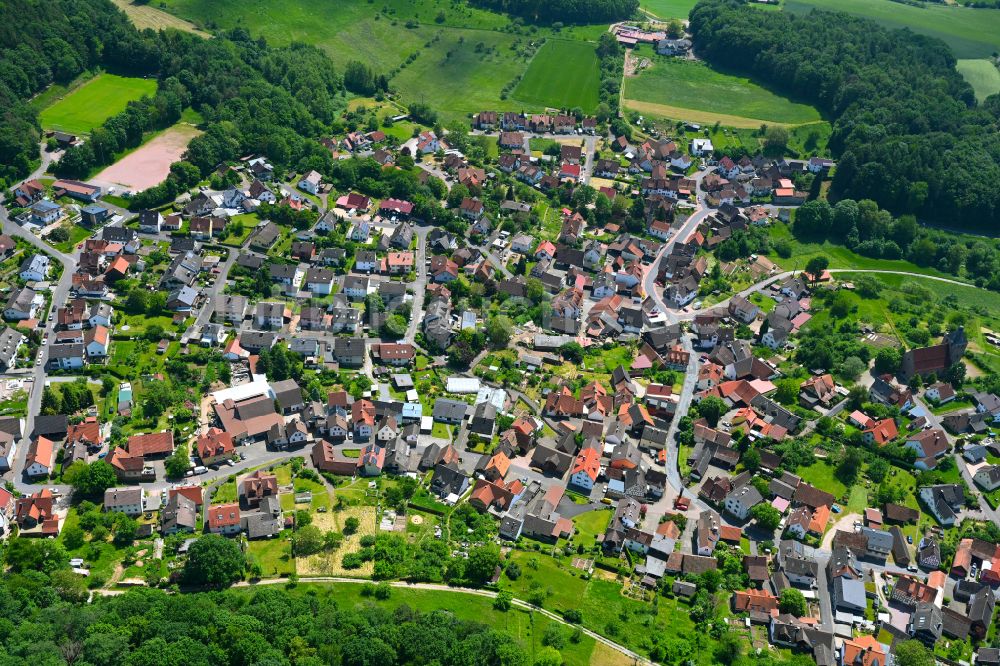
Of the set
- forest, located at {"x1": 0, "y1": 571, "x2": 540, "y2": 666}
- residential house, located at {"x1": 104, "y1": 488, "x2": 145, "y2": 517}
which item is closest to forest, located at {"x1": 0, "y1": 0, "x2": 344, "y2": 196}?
residential house, located at {"x1": 104, "y1": 488, "x2": 145, "y2": 517}

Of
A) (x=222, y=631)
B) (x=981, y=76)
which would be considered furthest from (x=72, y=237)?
(x=981, y=76)

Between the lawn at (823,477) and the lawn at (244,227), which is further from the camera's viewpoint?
the lawn at (244,227)

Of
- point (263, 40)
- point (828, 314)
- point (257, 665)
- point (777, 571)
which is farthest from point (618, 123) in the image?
point (257, 665)

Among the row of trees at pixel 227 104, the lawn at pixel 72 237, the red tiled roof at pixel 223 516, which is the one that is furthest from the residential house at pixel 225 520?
the row of trees at pixel 227 104

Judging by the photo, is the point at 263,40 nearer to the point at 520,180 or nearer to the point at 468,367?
the point at 520,180

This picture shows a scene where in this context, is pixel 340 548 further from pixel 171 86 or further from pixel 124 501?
pixel 171 86

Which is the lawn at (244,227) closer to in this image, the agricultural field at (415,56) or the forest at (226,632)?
the agricultural field at (415,56)
